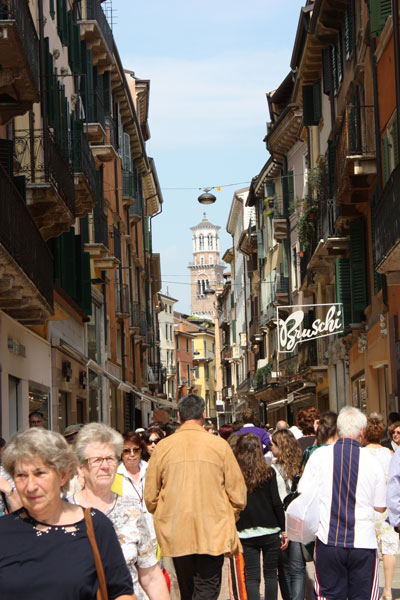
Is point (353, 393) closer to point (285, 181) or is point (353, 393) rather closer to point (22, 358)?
point (22, 358)

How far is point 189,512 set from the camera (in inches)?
340

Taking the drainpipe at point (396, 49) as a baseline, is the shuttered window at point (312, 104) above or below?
above

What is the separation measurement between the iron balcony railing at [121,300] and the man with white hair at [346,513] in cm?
3207

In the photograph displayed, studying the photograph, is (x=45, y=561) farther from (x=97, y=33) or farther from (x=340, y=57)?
(x=97, y=33)

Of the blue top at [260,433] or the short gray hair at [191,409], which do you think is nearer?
the short gray hair at [191,409]

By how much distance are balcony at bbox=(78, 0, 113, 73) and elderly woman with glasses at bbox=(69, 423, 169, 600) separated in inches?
1044

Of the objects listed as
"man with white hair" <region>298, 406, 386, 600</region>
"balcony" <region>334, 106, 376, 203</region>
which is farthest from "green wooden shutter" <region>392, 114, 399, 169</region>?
"man with white hair" <region>298, 406, 386, 600</region>

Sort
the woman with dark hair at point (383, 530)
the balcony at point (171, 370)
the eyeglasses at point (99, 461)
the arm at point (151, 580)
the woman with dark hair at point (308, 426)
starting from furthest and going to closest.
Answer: the balcony at point (171, 370) → the woman with dark hair at point (308, 426) → the woman with dark hair at point (383, 530) → the eyeglasses at point (99, 461) → the arm at point (151, 580)

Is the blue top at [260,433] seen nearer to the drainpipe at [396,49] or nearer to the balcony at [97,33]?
the drainpipe at [396,49]

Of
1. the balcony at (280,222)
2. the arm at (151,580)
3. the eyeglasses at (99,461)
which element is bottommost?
the arm at (151,580)

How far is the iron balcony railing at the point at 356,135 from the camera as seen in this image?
2234cm

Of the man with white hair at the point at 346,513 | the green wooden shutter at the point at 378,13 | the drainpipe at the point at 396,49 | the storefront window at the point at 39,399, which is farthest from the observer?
the storefront window at the point at 39,399

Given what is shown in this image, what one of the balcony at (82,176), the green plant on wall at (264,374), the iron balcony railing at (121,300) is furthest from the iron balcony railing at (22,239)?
the green plant on wall at (264,374)

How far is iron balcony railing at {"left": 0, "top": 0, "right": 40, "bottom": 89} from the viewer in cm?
1473
